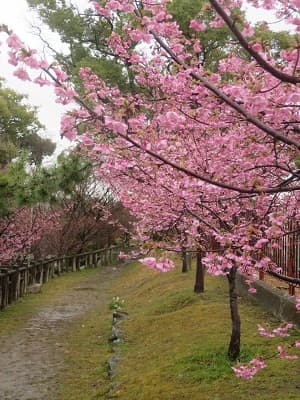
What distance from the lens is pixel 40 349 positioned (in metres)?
10.7

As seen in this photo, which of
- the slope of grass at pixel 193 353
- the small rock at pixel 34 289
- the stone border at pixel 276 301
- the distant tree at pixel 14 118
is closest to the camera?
the slope of grass at pixel 193 353

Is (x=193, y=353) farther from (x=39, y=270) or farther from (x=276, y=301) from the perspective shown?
(x=39, y=270)

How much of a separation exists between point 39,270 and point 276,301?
530 inches

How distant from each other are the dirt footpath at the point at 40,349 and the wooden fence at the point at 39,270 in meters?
1.38

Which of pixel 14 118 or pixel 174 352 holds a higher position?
pixel 14 118

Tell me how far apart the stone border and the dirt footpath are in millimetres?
4214

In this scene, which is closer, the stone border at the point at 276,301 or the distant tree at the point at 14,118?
the stone border at the point at 276,301

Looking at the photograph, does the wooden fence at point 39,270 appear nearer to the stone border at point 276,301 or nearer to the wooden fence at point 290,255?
the stone border at point 276,301

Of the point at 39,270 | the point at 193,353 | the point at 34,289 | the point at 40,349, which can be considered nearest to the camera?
the point at 193,353

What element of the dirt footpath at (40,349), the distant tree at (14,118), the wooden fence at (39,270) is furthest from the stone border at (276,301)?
the distant tree at (14,118)

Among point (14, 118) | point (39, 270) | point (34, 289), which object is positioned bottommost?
point (34, 289)

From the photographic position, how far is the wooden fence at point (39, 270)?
16.0m

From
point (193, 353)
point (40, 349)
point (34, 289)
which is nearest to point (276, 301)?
point (193, 353)

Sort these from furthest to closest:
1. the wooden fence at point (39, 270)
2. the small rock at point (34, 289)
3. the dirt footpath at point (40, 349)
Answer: the small rock at point (34, 289) → the wooden fence at point (39, 270) → the dirt footpath at point (40, 349)
